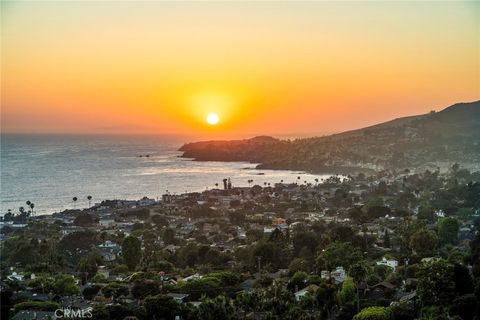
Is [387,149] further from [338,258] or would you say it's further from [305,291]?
[305,291]

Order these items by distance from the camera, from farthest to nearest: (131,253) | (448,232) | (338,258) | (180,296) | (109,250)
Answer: (109,250)
(448,232)
(131,253)
(338,258)
(180,296)

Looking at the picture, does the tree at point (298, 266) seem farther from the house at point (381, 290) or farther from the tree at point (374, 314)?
the tree at point (374, 314)

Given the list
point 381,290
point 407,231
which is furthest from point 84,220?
point 381,290

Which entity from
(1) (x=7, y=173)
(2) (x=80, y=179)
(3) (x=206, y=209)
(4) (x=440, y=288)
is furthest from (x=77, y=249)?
(1) (x=7, y=173)

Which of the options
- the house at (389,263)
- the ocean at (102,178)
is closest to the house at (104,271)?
the house at (389,263)

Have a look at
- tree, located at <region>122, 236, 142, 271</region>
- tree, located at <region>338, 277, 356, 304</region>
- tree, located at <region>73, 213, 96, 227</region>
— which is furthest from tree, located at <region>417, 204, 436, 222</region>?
tree, located at <region>73, 213, 96, 227</region>
